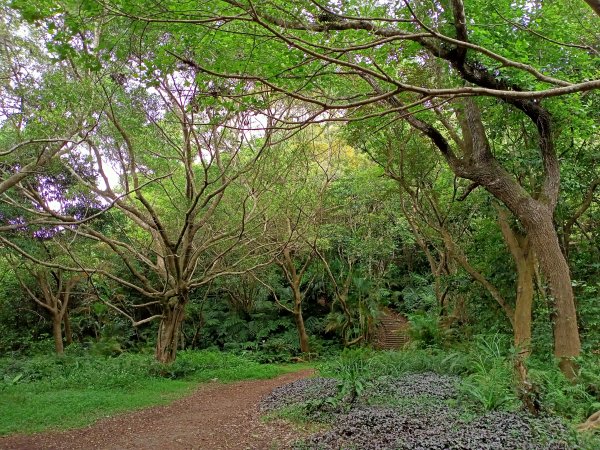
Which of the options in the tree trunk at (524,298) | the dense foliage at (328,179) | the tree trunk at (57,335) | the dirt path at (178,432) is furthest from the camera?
the tree trunk at (57,335)

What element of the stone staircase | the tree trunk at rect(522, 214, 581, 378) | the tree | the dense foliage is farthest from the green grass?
the tree trunk at rect(522, 214, 581, 378)

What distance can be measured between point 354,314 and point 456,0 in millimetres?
13991

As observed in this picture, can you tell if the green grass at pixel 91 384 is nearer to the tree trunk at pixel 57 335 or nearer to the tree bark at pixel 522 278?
the tree trunk at pixel 57 335

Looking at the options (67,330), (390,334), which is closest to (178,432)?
(390,334)

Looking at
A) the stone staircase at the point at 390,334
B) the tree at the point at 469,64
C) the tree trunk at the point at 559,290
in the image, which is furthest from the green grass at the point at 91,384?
the tree trunk at the point at 559,290

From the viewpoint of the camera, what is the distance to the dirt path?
18.5ft

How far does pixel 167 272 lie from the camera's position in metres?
11.5

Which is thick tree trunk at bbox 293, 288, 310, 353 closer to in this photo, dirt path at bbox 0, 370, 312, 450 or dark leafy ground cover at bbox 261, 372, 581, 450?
dirt path at bbox 0, 370, 312, 450

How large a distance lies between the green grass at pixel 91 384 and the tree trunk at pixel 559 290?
6810 mm

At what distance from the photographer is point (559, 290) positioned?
6559 millimetres

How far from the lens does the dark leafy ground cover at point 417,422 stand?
422 cm

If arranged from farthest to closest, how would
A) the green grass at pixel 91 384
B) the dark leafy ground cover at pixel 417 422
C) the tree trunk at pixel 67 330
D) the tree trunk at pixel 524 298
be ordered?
the tree trunk at pixel 67 330, the tree trunk at pixel 524 298, the green grass at pixel 91 384, the dark leafy ground cover at pixel 417 422

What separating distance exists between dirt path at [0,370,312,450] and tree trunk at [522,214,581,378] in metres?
3.98

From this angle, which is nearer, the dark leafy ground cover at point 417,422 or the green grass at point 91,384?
the dark leafy ground cover at point 417,422
